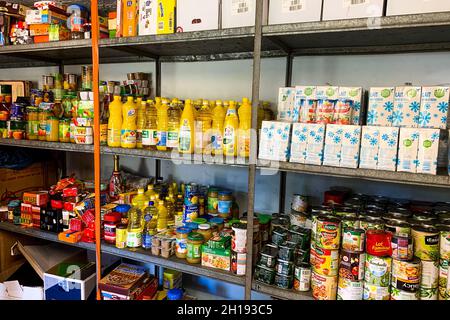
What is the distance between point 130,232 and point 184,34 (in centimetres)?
104

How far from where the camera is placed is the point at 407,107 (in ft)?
3.93

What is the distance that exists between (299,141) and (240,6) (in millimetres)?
643

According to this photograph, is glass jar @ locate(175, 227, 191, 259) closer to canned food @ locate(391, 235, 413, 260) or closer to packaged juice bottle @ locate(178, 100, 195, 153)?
packaged juice bottle @ locate(178, 100, 195, 153)

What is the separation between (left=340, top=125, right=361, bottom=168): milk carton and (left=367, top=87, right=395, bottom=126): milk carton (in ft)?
0.33

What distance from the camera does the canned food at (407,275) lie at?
3.75 feet

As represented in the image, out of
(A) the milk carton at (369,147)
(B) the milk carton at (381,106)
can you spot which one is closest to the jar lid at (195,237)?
(A) the milk carton at (369,147)

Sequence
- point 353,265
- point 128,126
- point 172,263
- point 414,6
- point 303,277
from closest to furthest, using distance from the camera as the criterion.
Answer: point 414,6 → point 353,265 → point 303,277 → point 172,263 → point 128,126

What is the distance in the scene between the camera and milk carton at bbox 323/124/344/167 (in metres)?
1.25

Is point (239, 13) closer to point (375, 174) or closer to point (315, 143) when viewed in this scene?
point (315, 143)

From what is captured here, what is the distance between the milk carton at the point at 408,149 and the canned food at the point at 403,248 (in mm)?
248

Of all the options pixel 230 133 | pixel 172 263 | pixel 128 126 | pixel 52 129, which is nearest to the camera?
pixel 230 133

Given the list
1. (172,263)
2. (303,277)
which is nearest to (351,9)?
(303,277)

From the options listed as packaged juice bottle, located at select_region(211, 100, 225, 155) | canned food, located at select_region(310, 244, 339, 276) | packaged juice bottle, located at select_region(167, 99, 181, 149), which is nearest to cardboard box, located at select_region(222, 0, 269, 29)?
packaged juice bottle, located at select_region(211, 100, 225, 155)

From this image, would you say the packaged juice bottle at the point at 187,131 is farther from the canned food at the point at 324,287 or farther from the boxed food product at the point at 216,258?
the canned food at the point at 324,287
